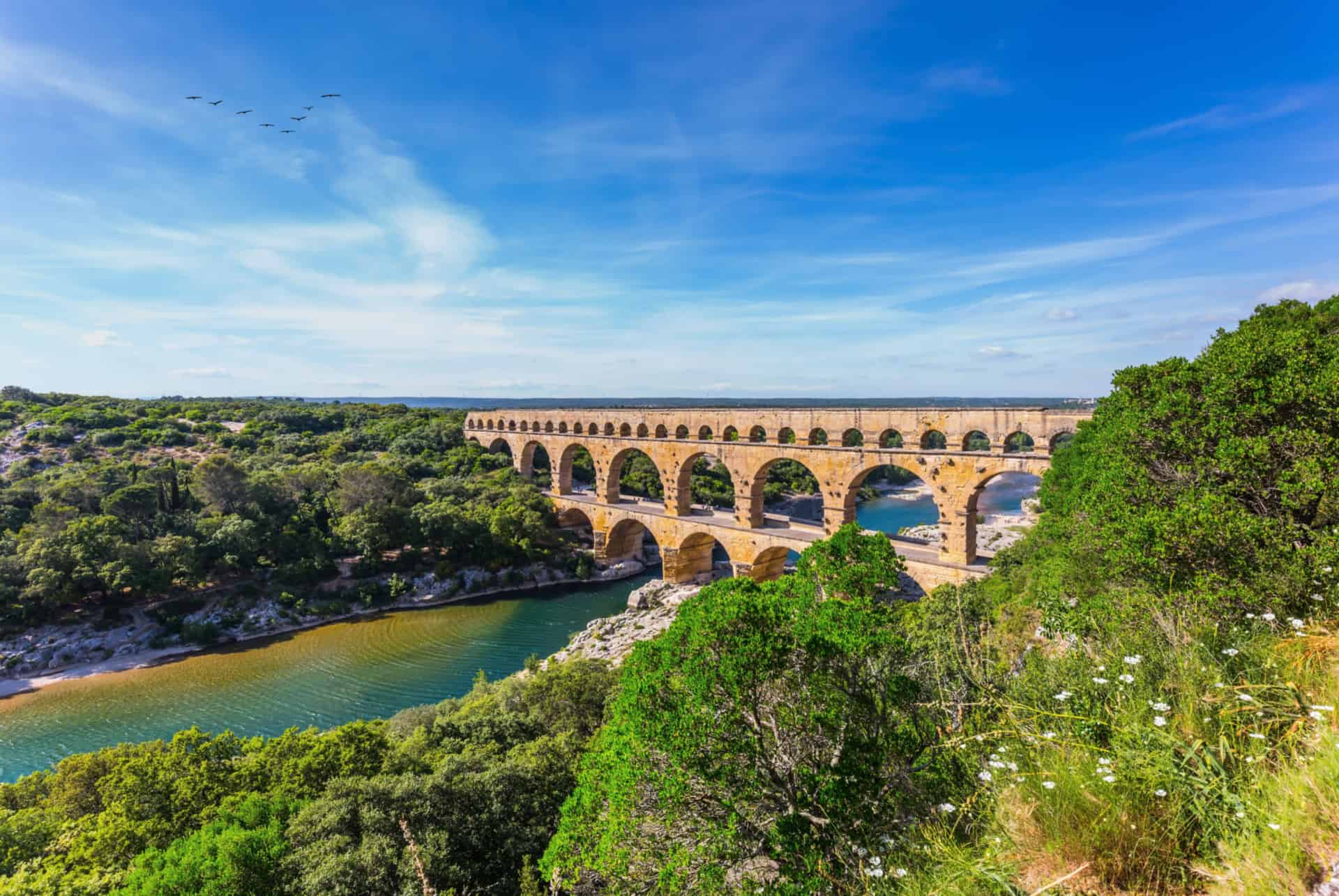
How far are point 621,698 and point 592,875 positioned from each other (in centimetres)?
252

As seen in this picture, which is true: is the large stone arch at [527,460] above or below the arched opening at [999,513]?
above

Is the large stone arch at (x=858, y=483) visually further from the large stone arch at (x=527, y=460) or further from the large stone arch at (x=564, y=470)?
the large stone arch at (x=527, y=460)

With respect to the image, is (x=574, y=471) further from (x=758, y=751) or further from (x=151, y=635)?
(x=758, y=751)

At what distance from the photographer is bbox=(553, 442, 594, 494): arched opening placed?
29.2 metres

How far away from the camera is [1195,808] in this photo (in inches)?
91.0

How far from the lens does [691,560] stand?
2270 cm

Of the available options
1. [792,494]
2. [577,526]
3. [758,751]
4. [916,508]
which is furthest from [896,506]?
[758,751]

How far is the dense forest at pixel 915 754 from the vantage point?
8.09 feet

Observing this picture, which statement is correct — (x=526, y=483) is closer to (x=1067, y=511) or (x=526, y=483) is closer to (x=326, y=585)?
(x=326, y=585)

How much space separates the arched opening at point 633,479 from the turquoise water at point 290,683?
617 cm

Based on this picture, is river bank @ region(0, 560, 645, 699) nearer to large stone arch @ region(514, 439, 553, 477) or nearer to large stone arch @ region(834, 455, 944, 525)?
large stone arch @ region(514, 439, 553, 477)

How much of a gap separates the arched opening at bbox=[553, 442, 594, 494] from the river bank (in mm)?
6742

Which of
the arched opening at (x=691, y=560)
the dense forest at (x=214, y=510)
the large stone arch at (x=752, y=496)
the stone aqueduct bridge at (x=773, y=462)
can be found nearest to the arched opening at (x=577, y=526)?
the stone aqueduct bridge at (x=773, y=462)

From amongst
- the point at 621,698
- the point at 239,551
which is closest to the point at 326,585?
the point at 239,551
